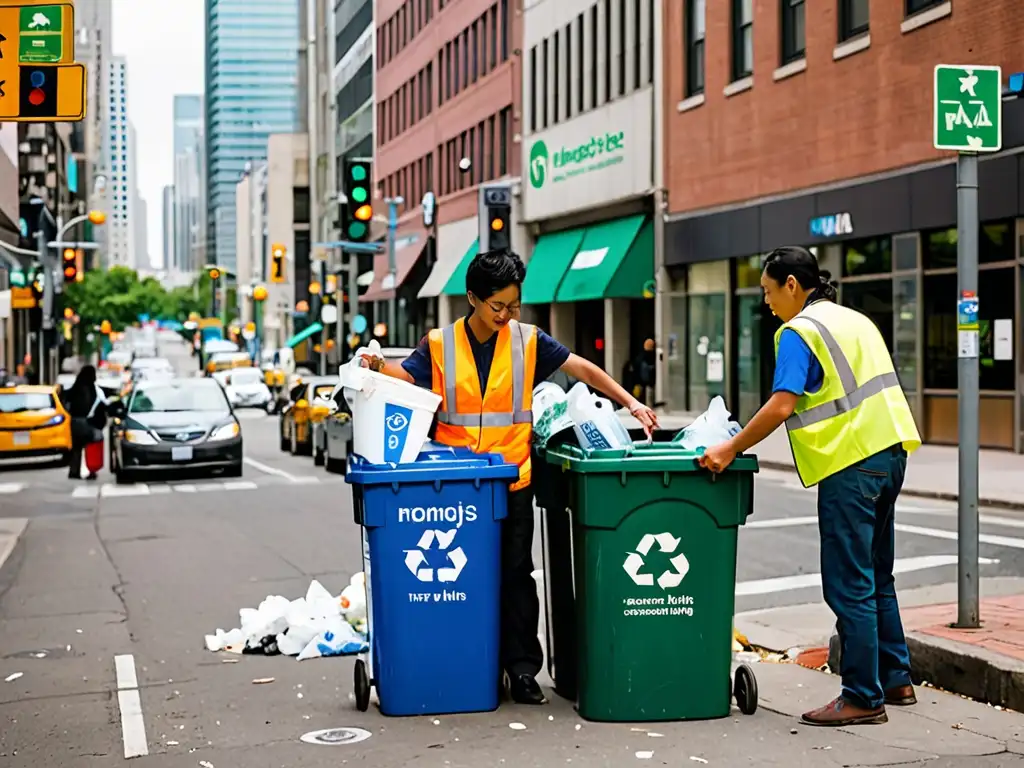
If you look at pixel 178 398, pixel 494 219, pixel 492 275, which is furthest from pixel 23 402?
pixel 492 275

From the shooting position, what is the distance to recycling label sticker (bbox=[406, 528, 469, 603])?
22.0 ft

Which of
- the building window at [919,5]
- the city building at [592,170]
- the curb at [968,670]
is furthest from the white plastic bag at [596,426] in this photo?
the city building at [592,170]

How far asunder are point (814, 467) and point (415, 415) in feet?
5.52

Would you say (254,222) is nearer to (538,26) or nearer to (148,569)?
(538,26)

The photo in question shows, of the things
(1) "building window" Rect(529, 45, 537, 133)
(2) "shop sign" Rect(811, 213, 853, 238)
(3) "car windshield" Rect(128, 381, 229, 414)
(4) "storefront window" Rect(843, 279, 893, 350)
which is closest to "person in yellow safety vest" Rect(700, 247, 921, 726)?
(3) "car windshield" Rect(128, 381, 229, 414)

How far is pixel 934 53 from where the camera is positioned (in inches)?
992

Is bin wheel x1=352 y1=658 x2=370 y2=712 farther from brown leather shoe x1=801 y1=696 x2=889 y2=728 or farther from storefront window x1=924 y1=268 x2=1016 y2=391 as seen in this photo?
storefront window x1=924 y1=268 x2=1016 y2=391

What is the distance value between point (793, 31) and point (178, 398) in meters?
13.7

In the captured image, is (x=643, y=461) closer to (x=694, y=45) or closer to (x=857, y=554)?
(x=857, y=554)

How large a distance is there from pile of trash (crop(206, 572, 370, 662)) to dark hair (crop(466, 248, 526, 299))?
228 centimetres

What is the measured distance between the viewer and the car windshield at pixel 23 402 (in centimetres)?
2859

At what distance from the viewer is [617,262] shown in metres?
38.1

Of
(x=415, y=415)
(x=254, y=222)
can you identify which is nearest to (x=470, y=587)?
(x=415, y=415)

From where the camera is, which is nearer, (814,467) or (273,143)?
(814,467)
